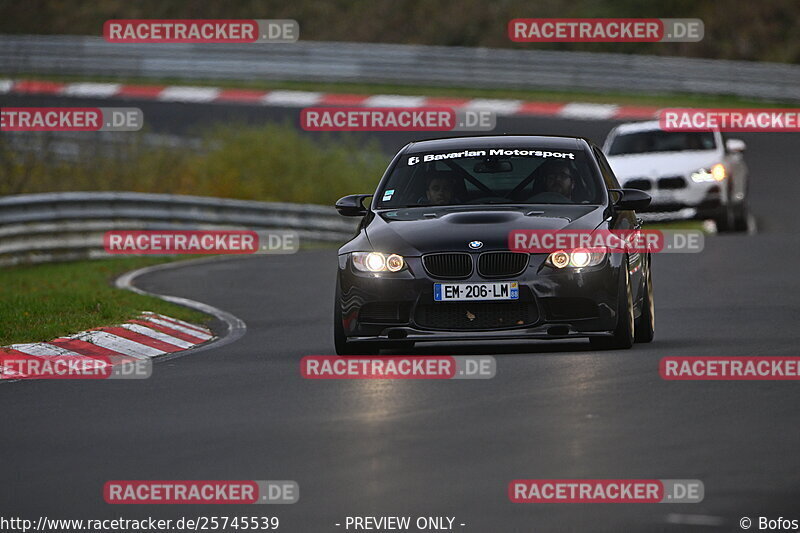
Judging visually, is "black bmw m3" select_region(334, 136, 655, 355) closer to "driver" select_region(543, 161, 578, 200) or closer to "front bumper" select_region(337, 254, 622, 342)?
"front bumper" select_region(337, 254, 622, 342)

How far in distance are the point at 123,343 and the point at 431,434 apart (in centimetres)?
557

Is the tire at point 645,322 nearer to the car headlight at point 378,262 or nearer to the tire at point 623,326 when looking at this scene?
the tire at point 623,326

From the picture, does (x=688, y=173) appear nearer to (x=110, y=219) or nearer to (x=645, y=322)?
(x=110, y=219)

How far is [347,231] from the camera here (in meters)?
28.0

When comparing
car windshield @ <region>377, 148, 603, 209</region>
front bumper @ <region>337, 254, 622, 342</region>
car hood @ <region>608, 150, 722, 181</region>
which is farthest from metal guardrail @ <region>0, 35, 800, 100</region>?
front bumper @ <region>337, 254, 622, 342</region>

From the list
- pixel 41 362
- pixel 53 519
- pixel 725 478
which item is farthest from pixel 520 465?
pixel 41 362

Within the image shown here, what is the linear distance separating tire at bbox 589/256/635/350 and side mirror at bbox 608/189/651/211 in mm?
723

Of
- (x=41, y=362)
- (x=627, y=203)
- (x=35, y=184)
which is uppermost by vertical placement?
(x=35, y=184)

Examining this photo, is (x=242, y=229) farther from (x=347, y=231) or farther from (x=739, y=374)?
(x=739, y=374)

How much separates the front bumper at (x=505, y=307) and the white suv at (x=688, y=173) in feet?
40.8

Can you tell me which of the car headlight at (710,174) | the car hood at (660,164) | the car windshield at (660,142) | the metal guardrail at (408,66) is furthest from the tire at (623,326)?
the metal guardrail at (408,66)

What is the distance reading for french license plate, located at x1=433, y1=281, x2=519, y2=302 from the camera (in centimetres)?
1175

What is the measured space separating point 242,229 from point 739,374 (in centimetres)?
1654

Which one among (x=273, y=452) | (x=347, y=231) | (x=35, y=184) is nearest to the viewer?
(x=273, y=452)
